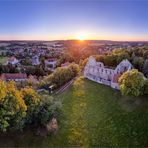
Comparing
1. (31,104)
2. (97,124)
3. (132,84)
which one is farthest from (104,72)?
(31,104)

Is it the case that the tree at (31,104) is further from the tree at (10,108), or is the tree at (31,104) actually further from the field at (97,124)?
the field at (97,124)

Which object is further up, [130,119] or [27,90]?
[27,90]

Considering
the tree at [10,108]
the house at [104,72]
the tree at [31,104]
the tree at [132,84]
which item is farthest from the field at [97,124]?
the house at [104,72]

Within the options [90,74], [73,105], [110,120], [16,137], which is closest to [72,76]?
[90,74]

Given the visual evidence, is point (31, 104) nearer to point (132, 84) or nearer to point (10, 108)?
point (10, 108)

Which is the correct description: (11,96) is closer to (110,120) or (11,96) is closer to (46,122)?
(46,122)

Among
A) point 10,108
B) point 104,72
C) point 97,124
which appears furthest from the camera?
point 104,72
